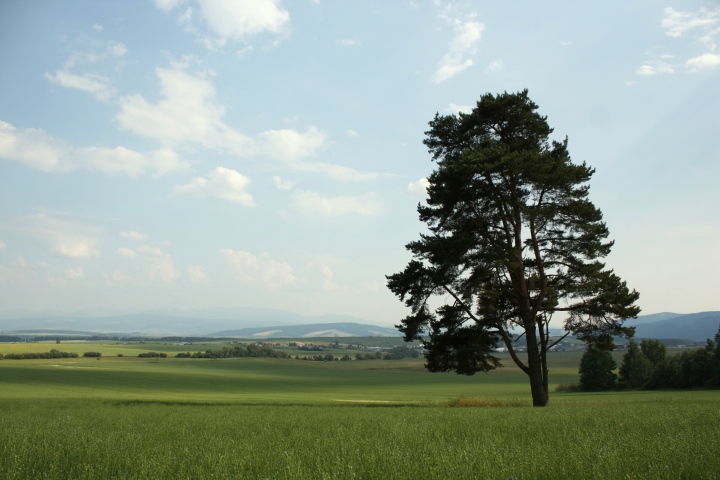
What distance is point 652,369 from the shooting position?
54.9m

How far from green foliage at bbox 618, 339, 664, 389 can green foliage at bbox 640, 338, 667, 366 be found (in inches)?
13.8

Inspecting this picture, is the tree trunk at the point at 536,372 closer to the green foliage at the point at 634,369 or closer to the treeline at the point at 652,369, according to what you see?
the treeline at the point at 652,369

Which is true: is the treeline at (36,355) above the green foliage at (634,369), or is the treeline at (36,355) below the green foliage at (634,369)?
below

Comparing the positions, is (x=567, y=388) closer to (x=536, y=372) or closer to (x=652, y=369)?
(x=652, y=369)

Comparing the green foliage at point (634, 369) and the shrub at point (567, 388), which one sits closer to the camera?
the green foliage at point (634, 369)

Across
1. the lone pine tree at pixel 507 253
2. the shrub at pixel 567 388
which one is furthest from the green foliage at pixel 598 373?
the lone pine tree at pixel 507 253

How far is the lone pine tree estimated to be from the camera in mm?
17859

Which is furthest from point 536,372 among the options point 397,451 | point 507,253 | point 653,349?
point 653,349

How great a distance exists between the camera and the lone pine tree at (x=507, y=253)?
1786 cm

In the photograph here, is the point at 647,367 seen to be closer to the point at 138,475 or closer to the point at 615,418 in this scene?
the point at 615,418

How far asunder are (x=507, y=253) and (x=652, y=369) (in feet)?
169

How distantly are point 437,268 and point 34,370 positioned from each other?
235 feet

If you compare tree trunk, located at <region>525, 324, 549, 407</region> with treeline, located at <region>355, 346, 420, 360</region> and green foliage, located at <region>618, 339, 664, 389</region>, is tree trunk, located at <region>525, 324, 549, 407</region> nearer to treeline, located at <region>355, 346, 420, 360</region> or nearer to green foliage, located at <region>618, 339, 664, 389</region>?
green foliage, located at <region>618, 339, 664, 389</region>

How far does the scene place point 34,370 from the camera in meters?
63.9
